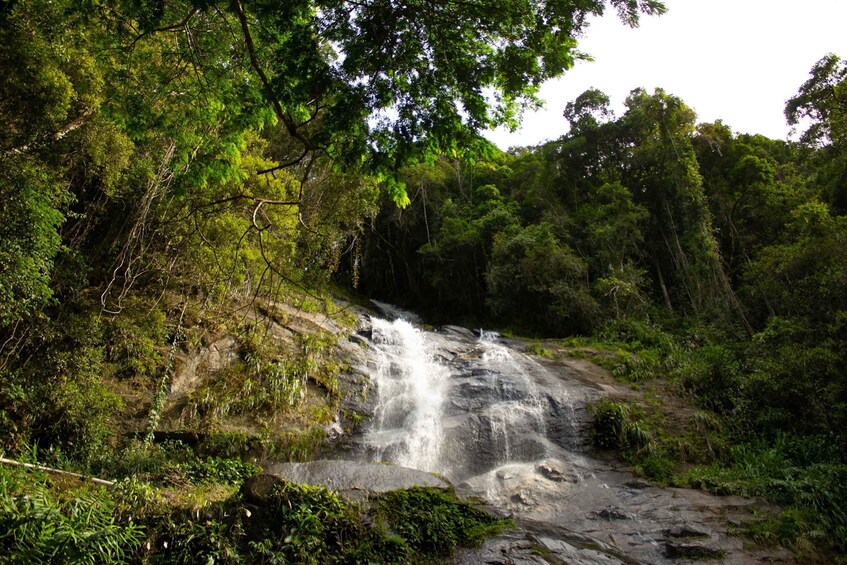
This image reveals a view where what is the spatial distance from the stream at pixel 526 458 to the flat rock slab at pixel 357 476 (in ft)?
4.26

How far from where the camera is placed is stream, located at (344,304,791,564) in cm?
596

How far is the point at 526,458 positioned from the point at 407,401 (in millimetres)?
3297

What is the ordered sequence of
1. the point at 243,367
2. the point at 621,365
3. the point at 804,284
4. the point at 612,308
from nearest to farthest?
the point at 243,367
the point at 804,284
the point at 621,365
the point at 612,308

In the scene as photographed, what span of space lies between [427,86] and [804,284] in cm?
1226

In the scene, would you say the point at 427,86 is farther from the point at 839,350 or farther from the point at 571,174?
the point at 571,174

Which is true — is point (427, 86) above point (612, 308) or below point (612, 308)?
above

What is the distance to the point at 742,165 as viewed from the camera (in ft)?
65.8

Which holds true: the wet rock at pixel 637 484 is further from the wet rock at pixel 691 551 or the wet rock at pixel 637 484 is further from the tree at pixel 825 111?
the tree at pixel 825 111

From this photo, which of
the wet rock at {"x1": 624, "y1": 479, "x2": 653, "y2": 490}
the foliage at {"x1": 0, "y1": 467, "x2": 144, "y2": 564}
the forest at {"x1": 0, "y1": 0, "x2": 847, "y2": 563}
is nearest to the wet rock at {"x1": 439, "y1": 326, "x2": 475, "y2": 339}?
the forest at {"x1": 0, "y1": 0, "x2": 847, "y2": 563}

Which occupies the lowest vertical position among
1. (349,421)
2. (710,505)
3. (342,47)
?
(710,505)

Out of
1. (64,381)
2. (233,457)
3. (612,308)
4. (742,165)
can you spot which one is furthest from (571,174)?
(64,381)

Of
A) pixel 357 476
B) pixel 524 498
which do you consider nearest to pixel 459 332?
pixel 524 498

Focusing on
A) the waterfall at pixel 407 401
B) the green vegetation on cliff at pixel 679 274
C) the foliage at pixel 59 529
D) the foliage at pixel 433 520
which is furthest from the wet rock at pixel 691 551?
the foliage at pixel 59 529

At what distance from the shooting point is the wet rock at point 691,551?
19.1 ft
